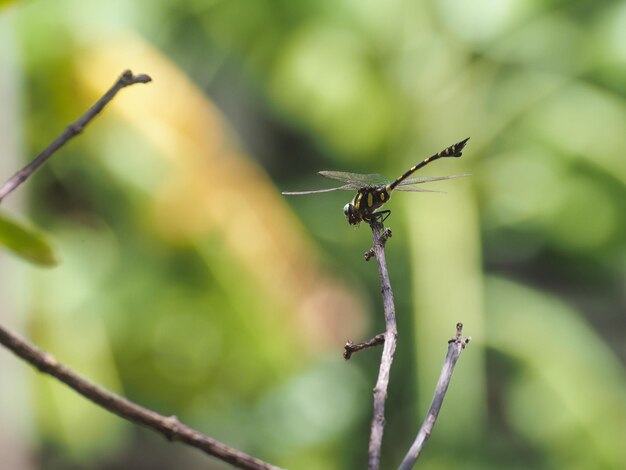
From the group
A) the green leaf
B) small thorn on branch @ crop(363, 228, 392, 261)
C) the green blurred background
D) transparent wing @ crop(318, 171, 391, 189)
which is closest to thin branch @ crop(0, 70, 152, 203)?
the green leaf

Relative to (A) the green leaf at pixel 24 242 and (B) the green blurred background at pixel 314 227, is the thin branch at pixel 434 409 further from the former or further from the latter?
(B) the green blurred background at pixel 314 227

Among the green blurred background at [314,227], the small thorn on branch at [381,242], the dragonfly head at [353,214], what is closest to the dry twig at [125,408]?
the small thorn on branch at [381,242]

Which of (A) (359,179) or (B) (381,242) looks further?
(A) (359,179)

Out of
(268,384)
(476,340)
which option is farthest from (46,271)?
(476,340)

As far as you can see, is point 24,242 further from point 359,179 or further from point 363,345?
point 359,179

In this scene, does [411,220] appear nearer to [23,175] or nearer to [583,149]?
[583,149]

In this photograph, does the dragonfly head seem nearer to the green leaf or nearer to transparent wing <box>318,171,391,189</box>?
transparent wing <box>318,171,391,189</box>

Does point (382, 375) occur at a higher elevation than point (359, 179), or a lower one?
lower

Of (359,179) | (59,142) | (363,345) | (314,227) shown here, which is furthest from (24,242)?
(314,227)
